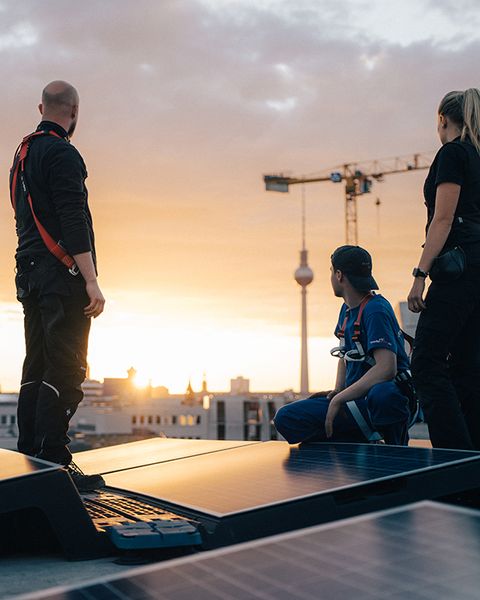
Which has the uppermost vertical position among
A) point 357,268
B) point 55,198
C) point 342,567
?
point 55,198

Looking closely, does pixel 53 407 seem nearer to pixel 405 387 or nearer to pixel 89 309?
Result: pixel 89 309

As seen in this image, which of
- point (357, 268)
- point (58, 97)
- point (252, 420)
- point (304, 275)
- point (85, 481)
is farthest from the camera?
point (304, 275)

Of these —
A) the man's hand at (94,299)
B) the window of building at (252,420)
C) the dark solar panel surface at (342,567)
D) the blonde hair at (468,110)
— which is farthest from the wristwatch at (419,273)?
the window of building at (252,420)

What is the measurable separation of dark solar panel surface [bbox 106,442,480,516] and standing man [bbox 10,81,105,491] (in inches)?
19.3

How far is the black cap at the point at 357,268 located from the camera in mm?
4715

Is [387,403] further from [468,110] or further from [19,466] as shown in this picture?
[19,466]

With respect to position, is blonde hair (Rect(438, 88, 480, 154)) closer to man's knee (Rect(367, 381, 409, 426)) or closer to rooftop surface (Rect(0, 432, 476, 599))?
man's knee (Rect(367, 381, 409, 426))

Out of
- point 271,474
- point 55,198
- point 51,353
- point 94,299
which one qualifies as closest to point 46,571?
point 271,474

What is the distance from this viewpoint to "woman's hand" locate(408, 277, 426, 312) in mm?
4148

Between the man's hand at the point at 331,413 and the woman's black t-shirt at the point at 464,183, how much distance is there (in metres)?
1.07

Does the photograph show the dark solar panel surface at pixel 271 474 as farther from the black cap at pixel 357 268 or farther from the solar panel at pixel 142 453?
the black cap at pixel 357 268

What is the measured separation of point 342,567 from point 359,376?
11.0ft

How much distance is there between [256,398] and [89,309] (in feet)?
392

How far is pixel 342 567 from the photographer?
1352mm
